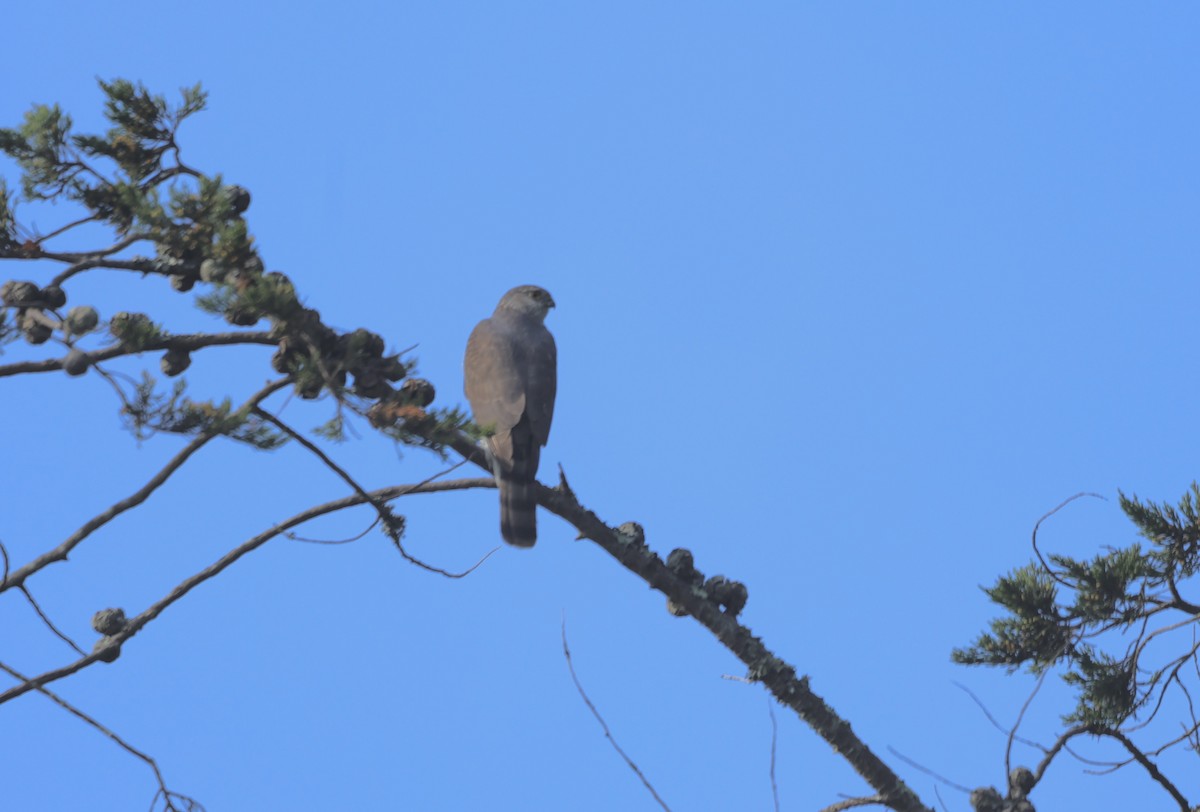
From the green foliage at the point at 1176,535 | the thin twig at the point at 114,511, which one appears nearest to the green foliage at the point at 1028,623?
the green foliage at the point at 1176,535

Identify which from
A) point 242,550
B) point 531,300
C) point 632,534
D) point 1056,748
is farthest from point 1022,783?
point 531,300

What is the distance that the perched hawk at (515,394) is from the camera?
4.86 metres

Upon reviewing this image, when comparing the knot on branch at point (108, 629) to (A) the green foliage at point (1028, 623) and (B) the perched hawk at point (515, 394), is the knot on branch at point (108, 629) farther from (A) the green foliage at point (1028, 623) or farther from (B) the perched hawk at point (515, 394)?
(A) the green foliage at point (1028, 623)

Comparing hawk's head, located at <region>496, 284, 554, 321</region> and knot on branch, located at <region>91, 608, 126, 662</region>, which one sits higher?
hawk's head, located at <region>496, 284, 554, 321</region>

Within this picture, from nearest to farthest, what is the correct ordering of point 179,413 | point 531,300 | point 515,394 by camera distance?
1. point 179,413
2. point 515,394
3. point 531,300

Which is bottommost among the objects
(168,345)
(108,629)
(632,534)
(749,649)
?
(749,649)

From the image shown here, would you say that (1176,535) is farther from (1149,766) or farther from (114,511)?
(114,511)

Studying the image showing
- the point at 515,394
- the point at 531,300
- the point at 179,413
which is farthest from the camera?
the point at 531,300

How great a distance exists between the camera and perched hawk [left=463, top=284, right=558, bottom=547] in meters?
4.86

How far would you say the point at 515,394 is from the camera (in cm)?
547

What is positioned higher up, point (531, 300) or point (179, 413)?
point (531, 300)

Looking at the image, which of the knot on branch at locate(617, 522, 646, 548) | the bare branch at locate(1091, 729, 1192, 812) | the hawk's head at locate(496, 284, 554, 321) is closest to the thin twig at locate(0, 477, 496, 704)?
the knot on branch at locate(617, 522, 646, 548)

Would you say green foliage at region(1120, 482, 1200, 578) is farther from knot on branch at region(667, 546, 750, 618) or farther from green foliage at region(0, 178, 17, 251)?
green foliage at region(0, 178, 17, 251)

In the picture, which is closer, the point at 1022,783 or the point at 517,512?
the point at 1022,783
